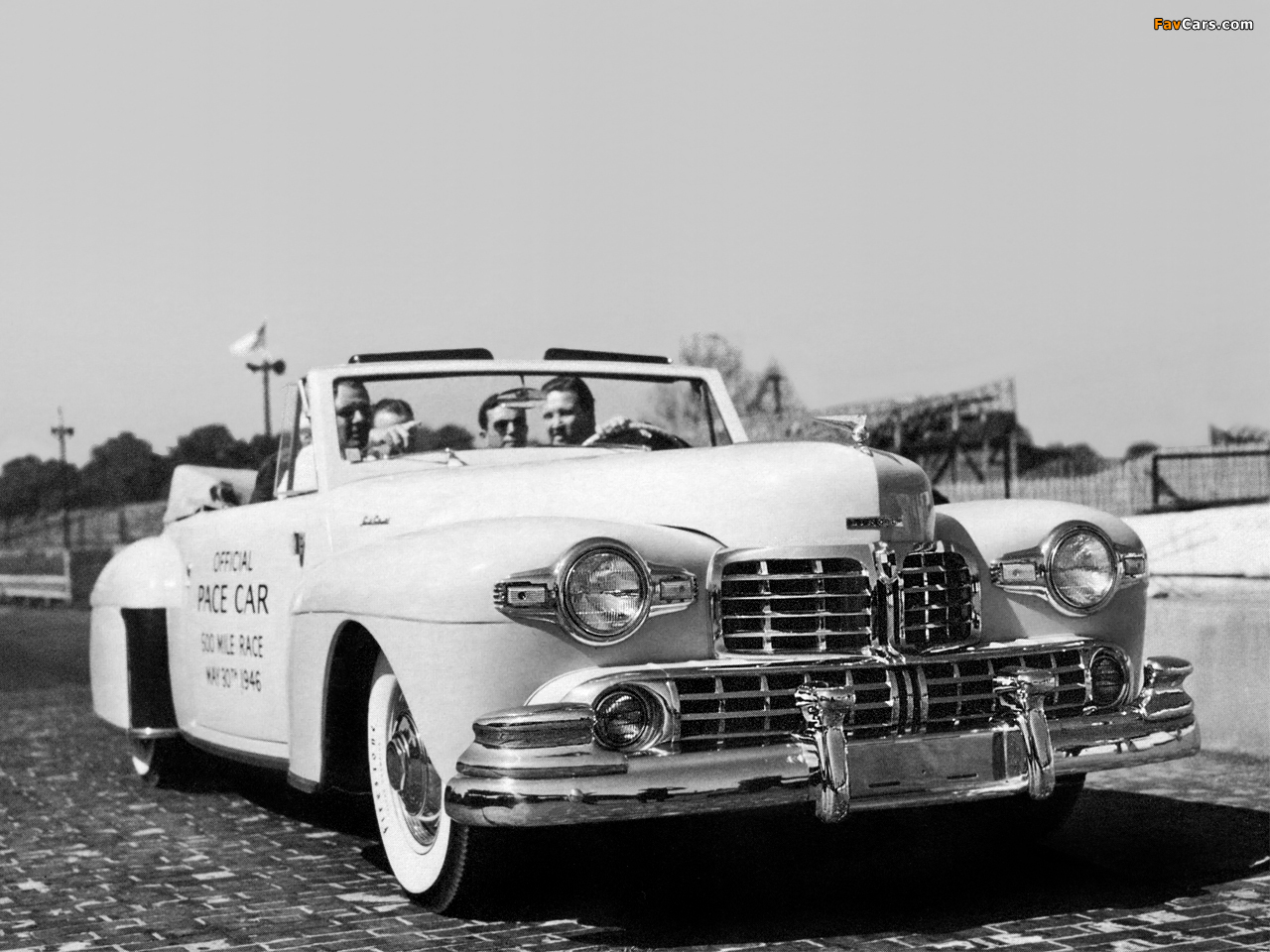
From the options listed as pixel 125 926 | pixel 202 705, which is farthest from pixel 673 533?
pixel 202 705

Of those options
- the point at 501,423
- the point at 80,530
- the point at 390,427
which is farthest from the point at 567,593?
the point at 80,530

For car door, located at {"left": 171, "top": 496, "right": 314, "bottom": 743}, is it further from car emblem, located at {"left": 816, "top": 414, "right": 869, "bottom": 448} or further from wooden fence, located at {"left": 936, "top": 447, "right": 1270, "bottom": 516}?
wooden fence, located at {"left": 936, "top": 447, "right": 1270, "bottom": 516}

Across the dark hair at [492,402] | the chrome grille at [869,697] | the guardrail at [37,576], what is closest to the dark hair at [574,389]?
the dark hair at [492,402]

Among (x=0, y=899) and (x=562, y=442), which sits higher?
(x=562, y=442)

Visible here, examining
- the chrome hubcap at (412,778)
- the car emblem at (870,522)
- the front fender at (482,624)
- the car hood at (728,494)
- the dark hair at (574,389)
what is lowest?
the chrome hubcap at (412,778)

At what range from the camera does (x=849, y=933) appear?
13.5ft

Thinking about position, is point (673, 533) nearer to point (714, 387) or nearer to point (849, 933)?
point (849, 933)

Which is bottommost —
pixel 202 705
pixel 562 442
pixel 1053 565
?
pixel 202 705

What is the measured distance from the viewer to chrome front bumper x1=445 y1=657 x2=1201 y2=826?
12.6ft

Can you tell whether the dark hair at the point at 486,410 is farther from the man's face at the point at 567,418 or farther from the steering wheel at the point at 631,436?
the steering wheel at the point at 631,436

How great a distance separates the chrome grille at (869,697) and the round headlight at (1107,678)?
7cm

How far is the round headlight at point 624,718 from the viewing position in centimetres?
395

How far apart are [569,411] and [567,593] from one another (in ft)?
7.21

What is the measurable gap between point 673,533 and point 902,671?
2.24 ft
